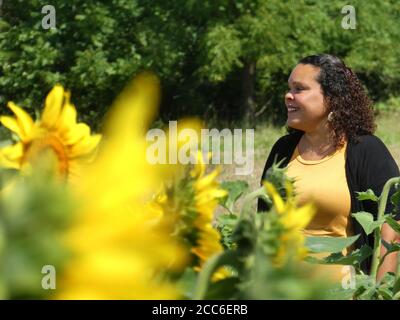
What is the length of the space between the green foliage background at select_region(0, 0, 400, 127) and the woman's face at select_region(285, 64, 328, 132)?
28.7 feet

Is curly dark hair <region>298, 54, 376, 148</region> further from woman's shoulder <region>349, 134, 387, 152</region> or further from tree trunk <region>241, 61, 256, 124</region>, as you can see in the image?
tree trunk <region>241, 61, 256, 124</region>

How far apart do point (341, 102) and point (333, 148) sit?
0.60 feet

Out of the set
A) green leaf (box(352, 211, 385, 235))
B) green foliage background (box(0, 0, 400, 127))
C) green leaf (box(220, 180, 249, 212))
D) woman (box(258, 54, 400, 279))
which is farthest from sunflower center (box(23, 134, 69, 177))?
green foliage background (box(0, 0, 400, 127))

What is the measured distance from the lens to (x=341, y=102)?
8.16ft

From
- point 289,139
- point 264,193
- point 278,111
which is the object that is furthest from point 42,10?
point 264,193

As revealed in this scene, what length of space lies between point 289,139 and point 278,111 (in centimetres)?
1155

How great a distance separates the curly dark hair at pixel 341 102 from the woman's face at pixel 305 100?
0.07 ft

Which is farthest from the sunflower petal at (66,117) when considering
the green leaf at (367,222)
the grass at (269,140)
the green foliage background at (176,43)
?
the green foliage background at (176,43)

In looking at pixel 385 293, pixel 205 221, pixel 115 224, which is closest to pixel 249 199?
pixel 205 221

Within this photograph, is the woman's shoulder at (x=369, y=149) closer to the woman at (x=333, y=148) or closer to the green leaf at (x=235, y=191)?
the woman at (x=333, y=148)

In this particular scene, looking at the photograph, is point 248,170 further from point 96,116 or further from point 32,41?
point 32,41

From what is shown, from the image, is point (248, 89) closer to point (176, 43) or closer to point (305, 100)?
point (176, 43)

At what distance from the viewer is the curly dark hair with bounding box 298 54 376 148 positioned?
240 centimetres

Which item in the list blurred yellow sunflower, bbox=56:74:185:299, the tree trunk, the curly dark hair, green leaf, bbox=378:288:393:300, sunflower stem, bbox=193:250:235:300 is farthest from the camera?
the tree trunk
